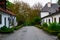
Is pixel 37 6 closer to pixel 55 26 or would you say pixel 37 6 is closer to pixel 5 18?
pixel 5 18

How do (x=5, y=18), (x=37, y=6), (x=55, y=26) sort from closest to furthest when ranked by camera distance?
(x=55, y=26) < (x=5, y=18) < (x=37, y=6)

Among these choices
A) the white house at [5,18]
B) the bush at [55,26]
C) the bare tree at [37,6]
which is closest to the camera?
the bush at [55,26]

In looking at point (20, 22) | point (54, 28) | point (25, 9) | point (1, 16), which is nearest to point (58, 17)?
point (54, 28)

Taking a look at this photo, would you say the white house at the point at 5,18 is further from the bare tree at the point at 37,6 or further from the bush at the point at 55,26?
the bare tree at the point at 37,6

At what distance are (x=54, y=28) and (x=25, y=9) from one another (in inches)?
2051

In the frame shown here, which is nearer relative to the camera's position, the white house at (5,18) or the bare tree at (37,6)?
the white house at (5,18)

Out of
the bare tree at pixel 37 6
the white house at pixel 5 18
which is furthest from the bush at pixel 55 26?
the bare tree at pixel 37 6

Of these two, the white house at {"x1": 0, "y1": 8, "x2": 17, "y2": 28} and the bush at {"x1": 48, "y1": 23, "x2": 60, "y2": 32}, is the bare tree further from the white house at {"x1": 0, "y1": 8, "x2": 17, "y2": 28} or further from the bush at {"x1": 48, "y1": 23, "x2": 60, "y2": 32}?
the bush at {"x1": 48, "y1": 23, "x2": 60, "y2": 32}

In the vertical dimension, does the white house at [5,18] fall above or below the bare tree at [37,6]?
below

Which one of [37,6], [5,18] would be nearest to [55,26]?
[5,18]

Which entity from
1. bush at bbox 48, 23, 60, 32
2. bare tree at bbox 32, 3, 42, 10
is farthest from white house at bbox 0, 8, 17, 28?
bare tree at bbox 32, 3, 42, 10

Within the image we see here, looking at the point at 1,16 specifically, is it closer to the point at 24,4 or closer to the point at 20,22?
the point at 20,22

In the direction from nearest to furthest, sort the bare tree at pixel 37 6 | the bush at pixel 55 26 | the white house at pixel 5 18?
1. the bush at pixel 55 26
2. the white house at pixel 5 18
3. the bare tree at pixel 37 6

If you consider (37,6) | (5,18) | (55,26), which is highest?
(37,6)
